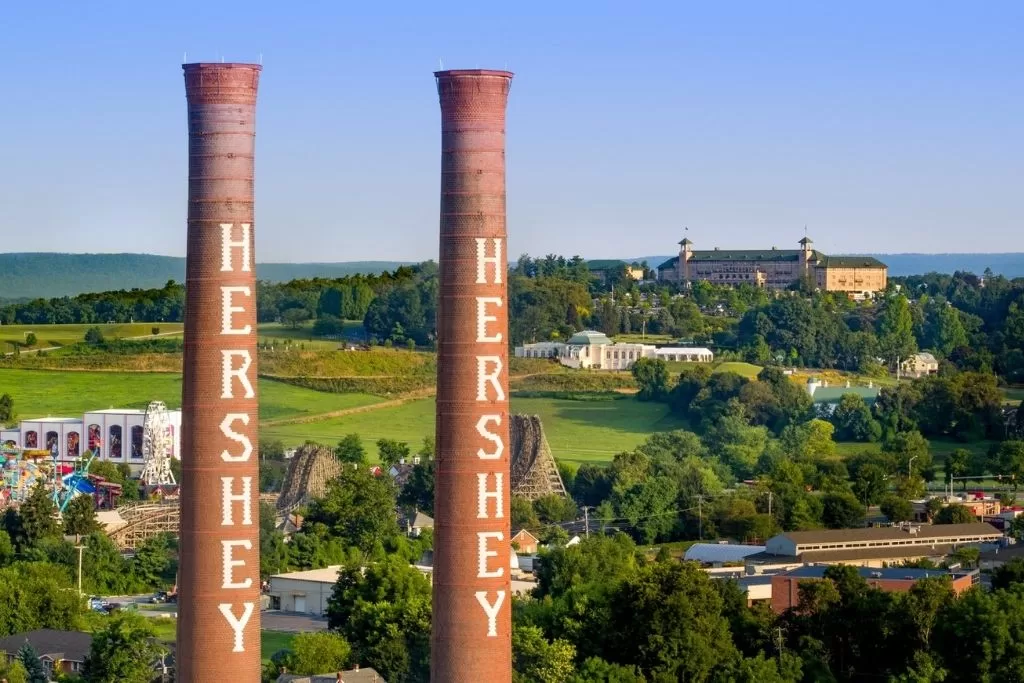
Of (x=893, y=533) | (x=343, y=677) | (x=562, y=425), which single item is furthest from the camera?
(x=562, y=425)

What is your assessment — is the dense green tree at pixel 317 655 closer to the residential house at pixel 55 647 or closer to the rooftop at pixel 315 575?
the residential house at pixel 55 647

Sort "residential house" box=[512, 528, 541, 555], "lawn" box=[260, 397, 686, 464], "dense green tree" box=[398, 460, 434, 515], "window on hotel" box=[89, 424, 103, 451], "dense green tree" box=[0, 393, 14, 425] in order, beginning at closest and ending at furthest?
"residential house" box=[512, 528, 541, 555], "dense green tree" box=[398, 460, 434, 515], "window on hotel" box=[89, 424, 103, 451], "lawn" box=[260, 397, 686, 464], "dense green tree" box=[0, 393, 14, 425]

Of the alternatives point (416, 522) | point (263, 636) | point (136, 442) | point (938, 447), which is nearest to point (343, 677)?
point (263, 636)

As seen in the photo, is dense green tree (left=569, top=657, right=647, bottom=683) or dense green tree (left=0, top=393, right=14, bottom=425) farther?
dense green tree (left=0, top=393, right=14, bottom=425)

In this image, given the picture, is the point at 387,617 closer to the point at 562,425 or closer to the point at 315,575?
the point at 315,575

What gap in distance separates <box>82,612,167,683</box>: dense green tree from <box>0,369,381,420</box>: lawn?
86529 mm

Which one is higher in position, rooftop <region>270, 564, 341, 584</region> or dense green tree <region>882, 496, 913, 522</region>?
dense green tree <region>882, 496, 913, 522</region>

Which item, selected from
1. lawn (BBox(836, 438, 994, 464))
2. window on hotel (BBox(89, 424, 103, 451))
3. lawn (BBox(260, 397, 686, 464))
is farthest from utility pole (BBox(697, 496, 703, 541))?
window on hotel (BBox(89, 424, 103, 451))

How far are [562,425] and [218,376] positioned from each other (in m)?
129

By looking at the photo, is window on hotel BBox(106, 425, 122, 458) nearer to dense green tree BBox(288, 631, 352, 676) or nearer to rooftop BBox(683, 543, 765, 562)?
rooftop BBox(683, 543, 765, 562)

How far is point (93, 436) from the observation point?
157875 millimetres

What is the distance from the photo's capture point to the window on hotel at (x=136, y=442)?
15450cm

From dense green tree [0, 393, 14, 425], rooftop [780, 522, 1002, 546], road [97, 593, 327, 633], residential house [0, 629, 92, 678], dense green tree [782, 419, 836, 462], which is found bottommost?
road [97, 593, 327, 633]

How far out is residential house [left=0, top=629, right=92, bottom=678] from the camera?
8419 cm
